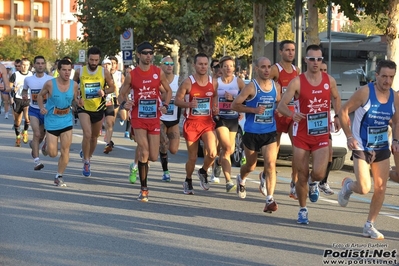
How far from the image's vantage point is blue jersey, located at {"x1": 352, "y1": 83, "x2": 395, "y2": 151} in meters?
9.44

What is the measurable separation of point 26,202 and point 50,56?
81.0 meters

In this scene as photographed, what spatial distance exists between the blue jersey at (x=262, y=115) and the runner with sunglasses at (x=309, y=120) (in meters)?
1.05

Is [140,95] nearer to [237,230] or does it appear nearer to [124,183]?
[124,183]

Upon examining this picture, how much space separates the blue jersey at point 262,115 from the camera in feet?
37.6

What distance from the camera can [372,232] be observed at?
9.30 metres

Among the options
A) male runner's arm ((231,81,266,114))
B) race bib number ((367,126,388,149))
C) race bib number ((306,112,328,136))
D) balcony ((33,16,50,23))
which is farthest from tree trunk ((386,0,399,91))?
balcony ((33,16,50,23))

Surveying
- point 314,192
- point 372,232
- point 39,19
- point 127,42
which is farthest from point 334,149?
point 39,19

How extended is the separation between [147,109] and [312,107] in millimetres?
2748

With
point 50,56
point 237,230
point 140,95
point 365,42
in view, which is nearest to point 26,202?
point 140,95

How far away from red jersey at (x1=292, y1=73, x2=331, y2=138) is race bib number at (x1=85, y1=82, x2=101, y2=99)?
4.98 metres

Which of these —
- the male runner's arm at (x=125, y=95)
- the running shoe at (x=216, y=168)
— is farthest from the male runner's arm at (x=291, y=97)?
the running shoe at (x=216, y=168)

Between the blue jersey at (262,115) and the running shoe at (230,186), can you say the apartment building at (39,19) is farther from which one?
the blue jersey at (262,115)

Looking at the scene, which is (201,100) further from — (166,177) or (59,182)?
(59,182)

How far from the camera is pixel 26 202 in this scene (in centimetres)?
1168
